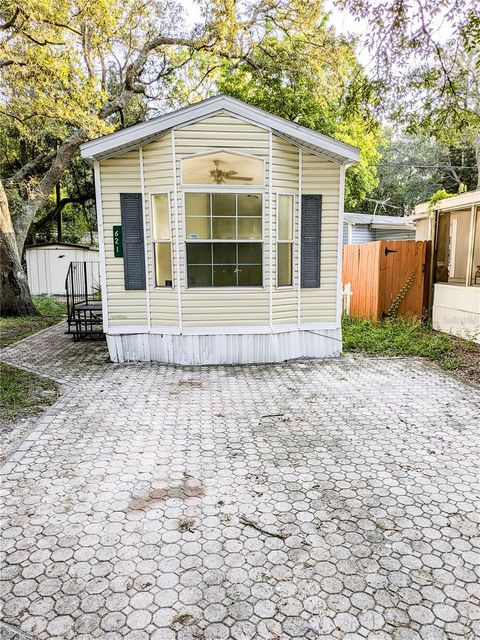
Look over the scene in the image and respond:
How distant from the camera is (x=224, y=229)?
22.0ft

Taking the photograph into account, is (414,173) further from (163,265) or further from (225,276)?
(163,265)

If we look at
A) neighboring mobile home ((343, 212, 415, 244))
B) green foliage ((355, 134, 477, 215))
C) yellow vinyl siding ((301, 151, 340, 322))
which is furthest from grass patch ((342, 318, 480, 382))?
green foliage ((355, 134, 477, 215))

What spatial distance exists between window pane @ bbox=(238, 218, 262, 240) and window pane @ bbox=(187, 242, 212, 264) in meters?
0.57

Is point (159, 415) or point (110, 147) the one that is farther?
point (110, 147)

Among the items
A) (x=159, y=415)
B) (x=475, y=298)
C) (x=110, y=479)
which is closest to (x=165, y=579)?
(x=110, y=479)

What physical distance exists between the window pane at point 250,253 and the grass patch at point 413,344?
246cm

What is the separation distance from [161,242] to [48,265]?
40.5 ft

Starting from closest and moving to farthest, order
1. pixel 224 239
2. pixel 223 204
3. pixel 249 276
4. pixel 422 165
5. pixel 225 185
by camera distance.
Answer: pixel 225 185 → pixel 223 204 → pixel 224 239 → pixel 249 276 → pixel 422 165

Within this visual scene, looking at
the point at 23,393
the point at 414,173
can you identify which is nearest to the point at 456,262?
the point at 23,393

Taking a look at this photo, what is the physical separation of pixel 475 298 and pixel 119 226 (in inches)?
255

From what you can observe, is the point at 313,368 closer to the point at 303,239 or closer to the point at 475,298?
the point at 303,239

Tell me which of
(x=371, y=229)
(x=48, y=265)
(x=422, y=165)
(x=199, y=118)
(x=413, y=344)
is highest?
(x=422, y=165)

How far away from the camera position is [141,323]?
6914mm

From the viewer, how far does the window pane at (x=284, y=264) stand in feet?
22.6
